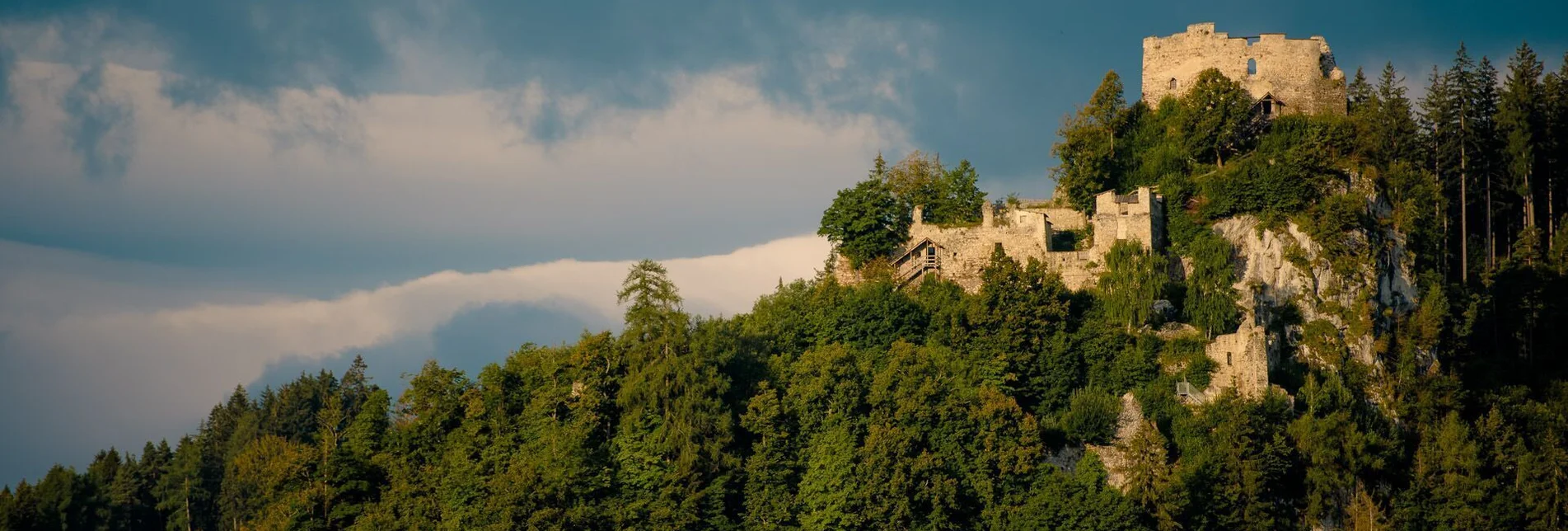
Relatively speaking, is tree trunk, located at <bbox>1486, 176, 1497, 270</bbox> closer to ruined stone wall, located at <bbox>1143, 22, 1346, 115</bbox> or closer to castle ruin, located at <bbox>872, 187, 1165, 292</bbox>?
ruined stone wall, located at <bbox>1143, 22, 1346, 115</bbox>

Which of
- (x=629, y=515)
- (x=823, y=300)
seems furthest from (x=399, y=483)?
(x=823, y=300)

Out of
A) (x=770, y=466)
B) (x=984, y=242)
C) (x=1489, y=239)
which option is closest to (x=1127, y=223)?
(x=984, y=242)

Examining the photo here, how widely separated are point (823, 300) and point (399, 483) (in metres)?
17.0

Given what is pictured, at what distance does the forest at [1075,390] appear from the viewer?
55000 millimetres

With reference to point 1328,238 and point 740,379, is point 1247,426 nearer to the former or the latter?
point 1328,238

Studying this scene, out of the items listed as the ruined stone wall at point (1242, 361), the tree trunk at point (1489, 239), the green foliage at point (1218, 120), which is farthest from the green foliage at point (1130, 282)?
the tree trunk at point (1489, 239)

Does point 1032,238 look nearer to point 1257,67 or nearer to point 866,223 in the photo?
point 866,223

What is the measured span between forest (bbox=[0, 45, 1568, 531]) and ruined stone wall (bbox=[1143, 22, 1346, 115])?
70.2 inches

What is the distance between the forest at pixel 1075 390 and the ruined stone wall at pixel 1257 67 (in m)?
1.78

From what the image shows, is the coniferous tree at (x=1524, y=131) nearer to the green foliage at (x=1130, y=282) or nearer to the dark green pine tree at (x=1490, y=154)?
the dark green pine tree at (x=1490, y=154)

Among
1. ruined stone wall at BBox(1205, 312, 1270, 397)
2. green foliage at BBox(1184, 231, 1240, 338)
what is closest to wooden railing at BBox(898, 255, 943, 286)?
green foliage at BBox(1184, 231, 1240, 338)

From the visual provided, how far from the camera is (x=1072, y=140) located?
68.1m

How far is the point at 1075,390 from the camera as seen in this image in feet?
191

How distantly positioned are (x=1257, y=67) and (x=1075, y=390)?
2036 cm
